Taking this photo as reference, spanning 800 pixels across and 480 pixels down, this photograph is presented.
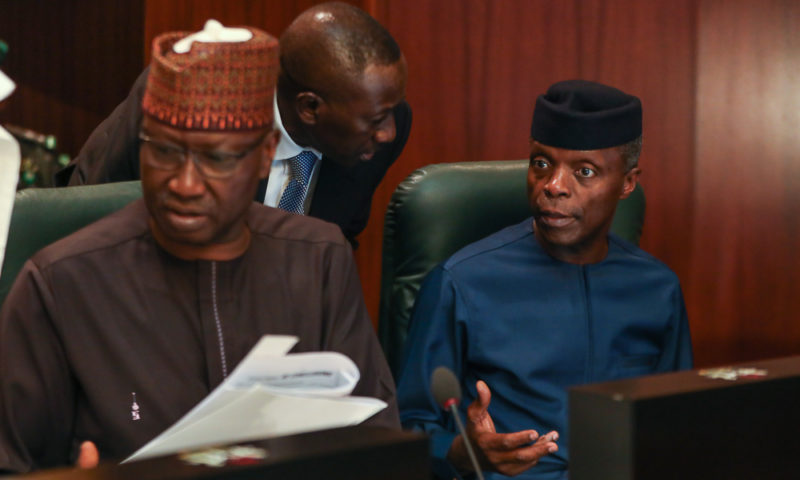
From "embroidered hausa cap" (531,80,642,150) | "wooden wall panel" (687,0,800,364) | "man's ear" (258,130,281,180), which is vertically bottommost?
"wooden wall panel" (687,0,800,364)

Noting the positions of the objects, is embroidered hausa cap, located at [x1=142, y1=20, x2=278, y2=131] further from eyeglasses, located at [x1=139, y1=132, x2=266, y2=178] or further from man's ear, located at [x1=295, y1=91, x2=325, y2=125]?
man's ear, located at [x1=295, y1=91, x2=325, y2=125]

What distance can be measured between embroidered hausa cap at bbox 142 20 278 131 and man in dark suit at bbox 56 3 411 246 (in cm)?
69

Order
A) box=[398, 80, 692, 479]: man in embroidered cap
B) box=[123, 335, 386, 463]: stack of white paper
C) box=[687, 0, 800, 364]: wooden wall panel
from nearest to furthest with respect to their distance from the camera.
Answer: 1. box=[123, 335, 386, 463]: stack of white paper
2. box=[398, 80, 692, 479]: man in embroidered cap
3. box=[687, 0, 800, 364]: wooden wall panel

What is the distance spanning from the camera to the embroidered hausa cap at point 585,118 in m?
1.97

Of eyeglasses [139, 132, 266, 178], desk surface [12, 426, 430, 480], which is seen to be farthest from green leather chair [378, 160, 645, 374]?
desk surface [12, 426, 430, 480]

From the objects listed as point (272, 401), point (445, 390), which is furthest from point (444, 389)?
point (272, 401)

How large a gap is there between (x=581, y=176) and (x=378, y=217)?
1.08 meters

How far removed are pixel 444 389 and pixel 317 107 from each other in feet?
3.74

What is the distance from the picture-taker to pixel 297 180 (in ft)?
7.47

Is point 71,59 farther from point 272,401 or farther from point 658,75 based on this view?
point 272,401

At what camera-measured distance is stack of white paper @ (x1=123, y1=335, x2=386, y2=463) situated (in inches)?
37.7

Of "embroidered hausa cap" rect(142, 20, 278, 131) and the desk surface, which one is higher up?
"embroidered hausa cap" rect(142, 20, 278, 131)

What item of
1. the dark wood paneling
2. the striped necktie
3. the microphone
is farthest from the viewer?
the dark wood paneling

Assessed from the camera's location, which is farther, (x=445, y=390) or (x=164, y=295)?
(x=164, y=295)
